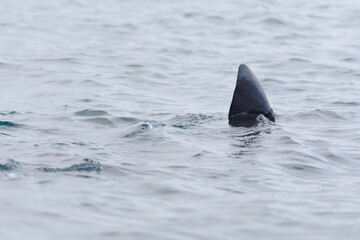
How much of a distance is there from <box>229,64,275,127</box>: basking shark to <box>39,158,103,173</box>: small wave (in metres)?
2.79

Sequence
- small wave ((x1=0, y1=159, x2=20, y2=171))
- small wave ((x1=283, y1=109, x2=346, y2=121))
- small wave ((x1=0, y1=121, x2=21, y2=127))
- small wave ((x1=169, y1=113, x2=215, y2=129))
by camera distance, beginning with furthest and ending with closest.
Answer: small wave ((x1=283, y1=109, x2=346, y2=121)), small wave ((x1=169, y1=113, x2=215, y2=129)), small wave ((x1=0, y1=121, x2=21, y2=127)), small wave ((x1=0, y1=159, x2=20, y2=171))

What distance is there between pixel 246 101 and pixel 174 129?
1092mm

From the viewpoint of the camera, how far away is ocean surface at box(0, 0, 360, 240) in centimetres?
712

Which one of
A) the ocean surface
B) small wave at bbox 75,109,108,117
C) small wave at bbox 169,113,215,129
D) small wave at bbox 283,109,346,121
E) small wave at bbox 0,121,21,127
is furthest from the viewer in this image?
small wave at bbox 75,109,108,117

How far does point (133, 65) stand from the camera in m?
16.8

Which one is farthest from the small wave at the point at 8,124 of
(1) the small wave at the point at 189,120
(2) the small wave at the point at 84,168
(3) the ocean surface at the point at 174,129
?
(2) the small wave at the point at 84,168

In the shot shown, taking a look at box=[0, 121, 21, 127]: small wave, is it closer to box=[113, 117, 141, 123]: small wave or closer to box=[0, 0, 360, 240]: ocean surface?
box=[0, 0, 360, 240]: ocean surface

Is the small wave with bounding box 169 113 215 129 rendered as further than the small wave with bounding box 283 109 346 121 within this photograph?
No

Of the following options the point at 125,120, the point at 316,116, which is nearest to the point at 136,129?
the point at 125,120

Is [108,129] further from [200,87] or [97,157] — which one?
[200,87]

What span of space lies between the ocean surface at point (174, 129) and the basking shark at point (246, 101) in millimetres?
171

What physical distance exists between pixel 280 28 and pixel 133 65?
609 cm

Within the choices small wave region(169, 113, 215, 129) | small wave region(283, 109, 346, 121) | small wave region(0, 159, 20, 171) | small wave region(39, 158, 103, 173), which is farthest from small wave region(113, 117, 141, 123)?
small wave region(0, 159, 20, 171)

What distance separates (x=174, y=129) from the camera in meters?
10.9
